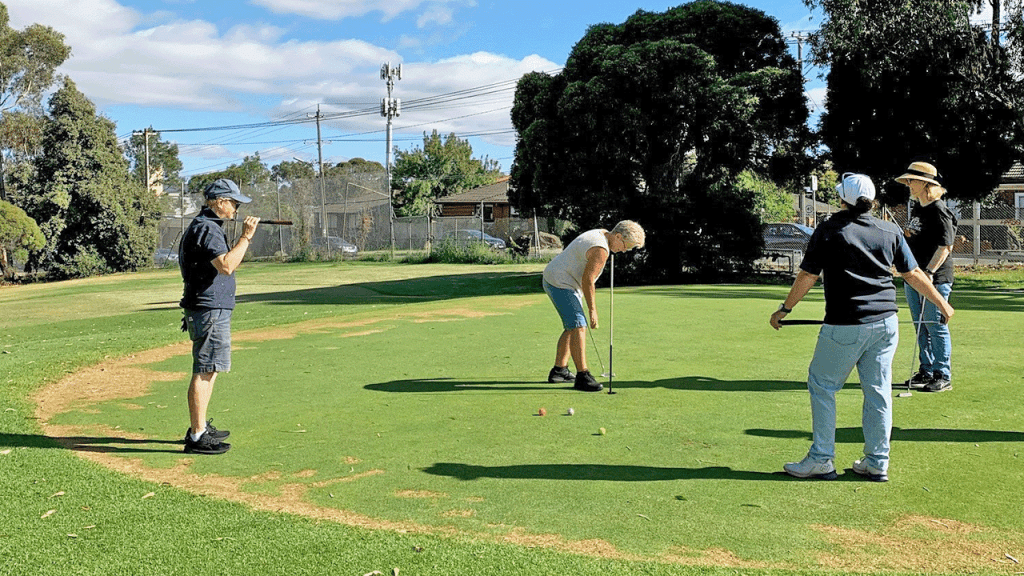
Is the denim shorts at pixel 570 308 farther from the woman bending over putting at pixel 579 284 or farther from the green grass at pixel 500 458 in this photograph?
the green grass at pixel 500 458

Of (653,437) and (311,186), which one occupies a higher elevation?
(311,186)

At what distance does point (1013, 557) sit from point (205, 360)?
529cm

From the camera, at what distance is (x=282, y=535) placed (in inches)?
192

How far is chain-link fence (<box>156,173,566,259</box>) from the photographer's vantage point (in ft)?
151

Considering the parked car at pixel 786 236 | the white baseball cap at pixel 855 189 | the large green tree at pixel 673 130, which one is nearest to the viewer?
the white baseball cap at pixel 855 189

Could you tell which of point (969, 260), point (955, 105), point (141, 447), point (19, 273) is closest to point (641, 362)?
point (141, 447)

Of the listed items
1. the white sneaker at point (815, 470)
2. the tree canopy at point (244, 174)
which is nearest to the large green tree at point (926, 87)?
the white sneaker at point (815, 470)

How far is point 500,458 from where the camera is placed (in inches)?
252

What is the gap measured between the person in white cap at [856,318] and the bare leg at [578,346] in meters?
3.25

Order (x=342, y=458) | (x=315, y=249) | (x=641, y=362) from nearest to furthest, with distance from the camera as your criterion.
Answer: (x=342, y=458) < (x=641, y=362) < (x=315, y=249)

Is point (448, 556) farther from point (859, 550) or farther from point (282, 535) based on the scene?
point (859, 550)

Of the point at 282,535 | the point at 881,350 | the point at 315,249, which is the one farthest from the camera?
the point at 315,249

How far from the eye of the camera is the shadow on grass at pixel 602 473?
5.88 meters

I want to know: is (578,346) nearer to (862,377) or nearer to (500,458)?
(500,458)
